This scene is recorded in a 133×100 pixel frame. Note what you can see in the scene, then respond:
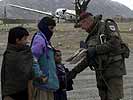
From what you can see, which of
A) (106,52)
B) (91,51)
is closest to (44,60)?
(91,51)

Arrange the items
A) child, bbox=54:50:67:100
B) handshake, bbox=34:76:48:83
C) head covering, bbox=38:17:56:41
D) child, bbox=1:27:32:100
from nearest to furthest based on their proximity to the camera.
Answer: child, bbox=1:27:32:100
handshake, bbox=34:76:48:83
head covering, bbox=38:17:56:41
child, bbox=54:50:67:100

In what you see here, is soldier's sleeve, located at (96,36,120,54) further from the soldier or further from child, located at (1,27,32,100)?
child, located at (1,27,32,100)

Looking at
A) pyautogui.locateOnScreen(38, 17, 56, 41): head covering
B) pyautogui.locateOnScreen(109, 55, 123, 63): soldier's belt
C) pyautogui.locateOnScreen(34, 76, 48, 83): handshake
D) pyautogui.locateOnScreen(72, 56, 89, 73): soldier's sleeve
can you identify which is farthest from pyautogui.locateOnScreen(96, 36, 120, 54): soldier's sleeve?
pyautogui.locateOnScreen(34, 76, 48, 83): handshake

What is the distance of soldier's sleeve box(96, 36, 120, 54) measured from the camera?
6838mm

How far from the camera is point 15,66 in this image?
6.25 metres

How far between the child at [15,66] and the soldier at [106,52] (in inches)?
39.7

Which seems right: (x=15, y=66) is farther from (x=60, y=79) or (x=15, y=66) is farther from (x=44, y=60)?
(x=60, y=79)

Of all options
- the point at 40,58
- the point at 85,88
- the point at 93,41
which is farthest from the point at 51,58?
the point at 85,88

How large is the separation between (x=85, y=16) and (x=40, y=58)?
0.86 m

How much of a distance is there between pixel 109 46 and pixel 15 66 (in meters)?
1.34

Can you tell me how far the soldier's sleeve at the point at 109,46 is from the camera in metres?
6.84

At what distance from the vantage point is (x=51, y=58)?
6.78 m

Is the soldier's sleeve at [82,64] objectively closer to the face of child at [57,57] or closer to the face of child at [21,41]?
the face of child at [57,57]

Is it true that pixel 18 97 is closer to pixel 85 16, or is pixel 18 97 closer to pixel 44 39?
pixel 44 39
